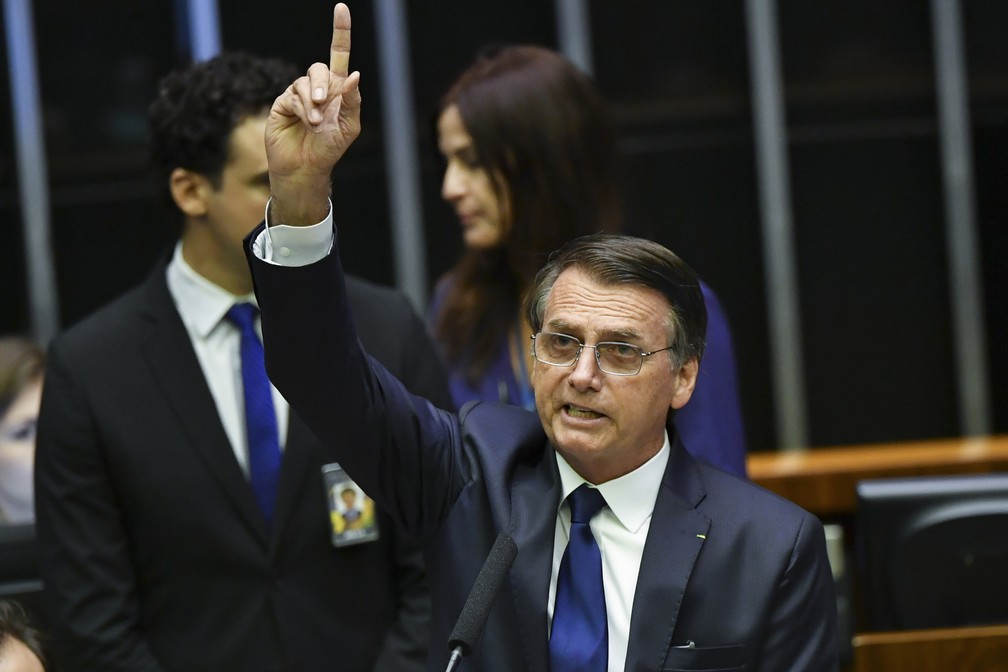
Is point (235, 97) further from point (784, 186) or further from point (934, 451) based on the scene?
point (784, 186)

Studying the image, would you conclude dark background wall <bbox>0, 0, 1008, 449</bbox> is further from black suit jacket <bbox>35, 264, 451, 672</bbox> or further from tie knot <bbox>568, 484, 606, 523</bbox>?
tie knot <bbox>568, 484, 606, 523</bbox>

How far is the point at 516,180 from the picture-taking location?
2.61 m

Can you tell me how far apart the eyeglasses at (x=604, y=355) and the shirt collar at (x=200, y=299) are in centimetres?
72

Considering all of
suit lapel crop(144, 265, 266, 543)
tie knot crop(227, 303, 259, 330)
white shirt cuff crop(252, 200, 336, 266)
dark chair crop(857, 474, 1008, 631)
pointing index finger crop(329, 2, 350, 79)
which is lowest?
dark chair crop(857, 474, 1008, 631)

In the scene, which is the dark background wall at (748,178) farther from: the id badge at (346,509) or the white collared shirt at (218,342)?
the id badge at (346,509)

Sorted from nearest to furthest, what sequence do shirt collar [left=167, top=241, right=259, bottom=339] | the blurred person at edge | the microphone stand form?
the microphone stand
shirt collar [left=167, top=241, right=259, bottom=339]
the blurred person at edge

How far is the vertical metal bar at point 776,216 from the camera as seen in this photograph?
564cm

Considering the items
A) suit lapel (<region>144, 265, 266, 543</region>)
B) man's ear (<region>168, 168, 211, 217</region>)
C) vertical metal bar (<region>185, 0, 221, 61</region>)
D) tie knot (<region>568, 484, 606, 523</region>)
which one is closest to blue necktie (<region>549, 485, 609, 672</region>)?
tie knot (<region>568, 484, 606, 523</region>)

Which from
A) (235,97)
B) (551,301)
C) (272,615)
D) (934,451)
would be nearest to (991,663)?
(934,451)

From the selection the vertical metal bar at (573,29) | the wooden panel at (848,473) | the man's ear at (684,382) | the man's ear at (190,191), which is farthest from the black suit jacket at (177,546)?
the vertical metal bar at (573,29)

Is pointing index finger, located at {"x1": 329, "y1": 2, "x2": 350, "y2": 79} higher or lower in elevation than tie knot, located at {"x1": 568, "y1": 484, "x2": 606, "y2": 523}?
higher

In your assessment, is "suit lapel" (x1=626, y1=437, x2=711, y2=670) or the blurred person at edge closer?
"suit lapel" (x1=626, y1=437, x2=711, y2=670)

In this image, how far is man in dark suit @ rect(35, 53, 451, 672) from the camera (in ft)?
7.06

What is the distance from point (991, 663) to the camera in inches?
86.2
